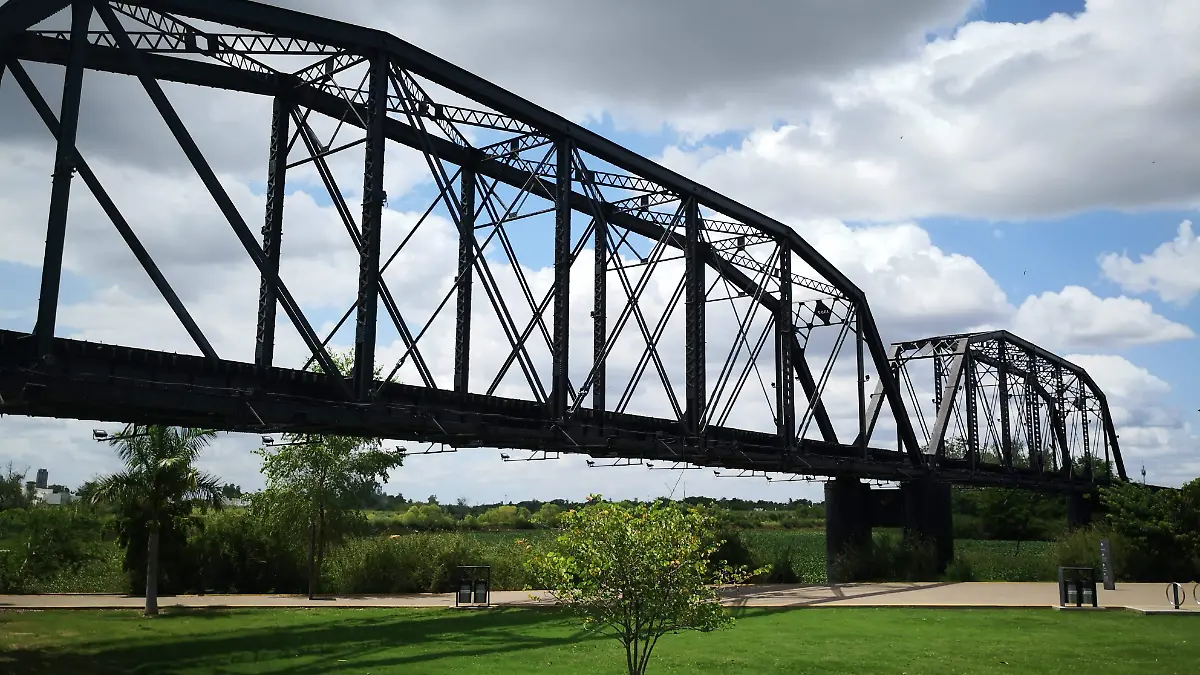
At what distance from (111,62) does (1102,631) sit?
91.7ft

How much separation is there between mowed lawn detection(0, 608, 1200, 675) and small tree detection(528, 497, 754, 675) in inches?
186

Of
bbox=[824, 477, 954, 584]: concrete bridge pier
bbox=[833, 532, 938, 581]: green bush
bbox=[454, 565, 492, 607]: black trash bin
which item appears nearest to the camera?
bbox=[454, 565, 492, 607]: black trash bin

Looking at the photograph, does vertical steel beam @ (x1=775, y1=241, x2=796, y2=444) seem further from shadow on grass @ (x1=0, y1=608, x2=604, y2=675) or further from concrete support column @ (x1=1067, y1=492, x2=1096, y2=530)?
concrete support column @ (x1=1067, y1=492, x2=1096, y2=530)

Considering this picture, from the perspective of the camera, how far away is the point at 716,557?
148ft

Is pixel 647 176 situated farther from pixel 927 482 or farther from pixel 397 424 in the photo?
pixel 927 482

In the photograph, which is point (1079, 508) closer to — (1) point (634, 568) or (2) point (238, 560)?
(2) point (238, 560)

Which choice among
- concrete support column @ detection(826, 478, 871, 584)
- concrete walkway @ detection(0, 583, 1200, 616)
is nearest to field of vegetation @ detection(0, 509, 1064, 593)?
concrete walkway @ detection(0, 583, 1200, 616)

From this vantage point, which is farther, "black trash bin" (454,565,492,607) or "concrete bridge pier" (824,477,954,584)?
"concrete bridge pier" (824,477,954,584)

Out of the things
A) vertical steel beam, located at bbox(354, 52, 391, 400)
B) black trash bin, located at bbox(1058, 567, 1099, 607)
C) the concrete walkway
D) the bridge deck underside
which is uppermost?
vertical steel beam, located at bbox(354, 52, 391, 400)

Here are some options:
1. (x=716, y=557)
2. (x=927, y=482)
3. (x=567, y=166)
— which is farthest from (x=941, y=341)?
(x=567, y=166)

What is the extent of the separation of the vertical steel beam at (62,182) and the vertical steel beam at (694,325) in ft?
81.6

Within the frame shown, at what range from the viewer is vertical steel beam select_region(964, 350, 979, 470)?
65.7 m

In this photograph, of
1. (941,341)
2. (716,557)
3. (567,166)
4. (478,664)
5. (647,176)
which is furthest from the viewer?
(941,341)

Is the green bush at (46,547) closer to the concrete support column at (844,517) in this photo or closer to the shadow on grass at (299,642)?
the shadow on grass at (299,642)
